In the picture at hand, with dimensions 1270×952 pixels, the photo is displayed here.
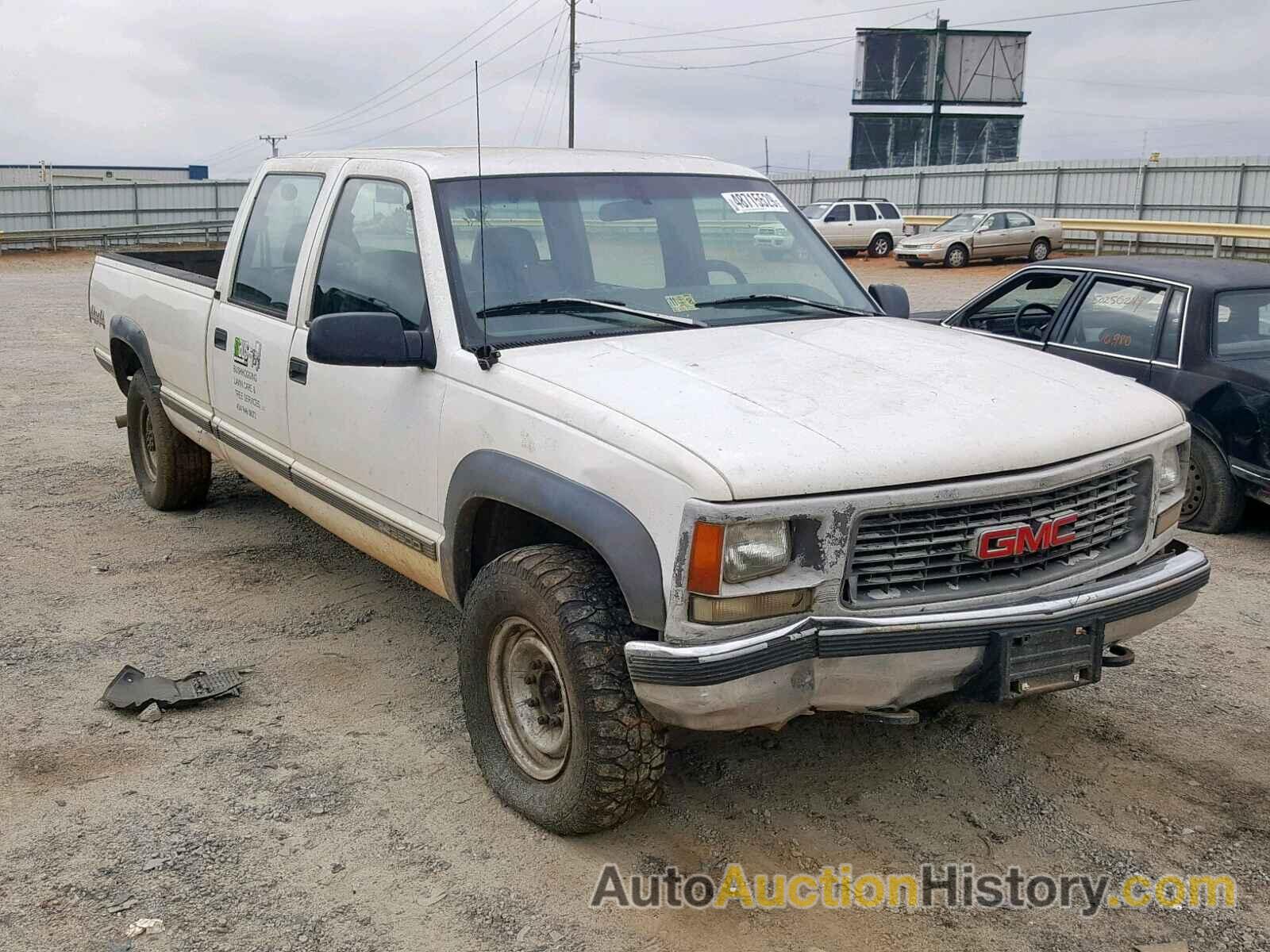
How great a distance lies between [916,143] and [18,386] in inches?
1866

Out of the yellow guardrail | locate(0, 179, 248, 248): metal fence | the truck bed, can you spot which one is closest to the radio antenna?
the truck bed

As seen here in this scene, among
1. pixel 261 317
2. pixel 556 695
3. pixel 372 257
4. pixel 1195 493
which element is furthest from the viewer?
pixel 1195 493

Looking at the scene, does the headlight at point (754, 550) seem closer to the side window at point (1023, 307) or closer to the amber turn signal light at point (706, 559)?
the amber turn signal light at point (706, 559)

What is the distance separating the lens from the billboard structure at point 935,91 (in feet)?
169

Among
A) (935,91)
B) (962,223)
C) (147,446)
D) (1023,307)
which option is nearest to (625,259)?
(147,446)

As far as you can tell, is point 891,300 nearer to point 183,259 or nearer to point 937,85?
point 183,259

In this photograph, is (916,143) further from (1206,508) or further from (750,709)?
(750,709)

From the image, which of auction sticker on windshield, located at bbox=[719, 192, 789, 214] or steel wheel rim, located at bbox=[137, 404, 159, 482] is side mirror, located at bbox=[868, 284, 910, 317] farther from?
steel wheel rim, located at bbox=[137, 404, 159, 482]

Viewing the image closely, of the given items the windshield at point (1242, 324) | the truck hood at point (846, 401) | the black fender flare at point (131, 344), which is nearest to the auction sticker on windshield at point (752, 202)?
the truck hood at point (846, 401)

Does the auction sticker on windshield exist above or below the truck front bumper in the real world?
above

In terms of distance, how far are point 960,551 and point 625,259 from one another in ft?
5.83

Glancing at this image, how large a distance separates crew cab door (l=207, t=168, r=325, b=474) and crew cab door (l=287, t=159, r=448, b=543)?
0.16 m

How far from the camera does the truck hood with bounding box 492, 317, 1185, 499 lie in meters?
3.08

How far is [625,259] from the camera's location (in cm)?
442
